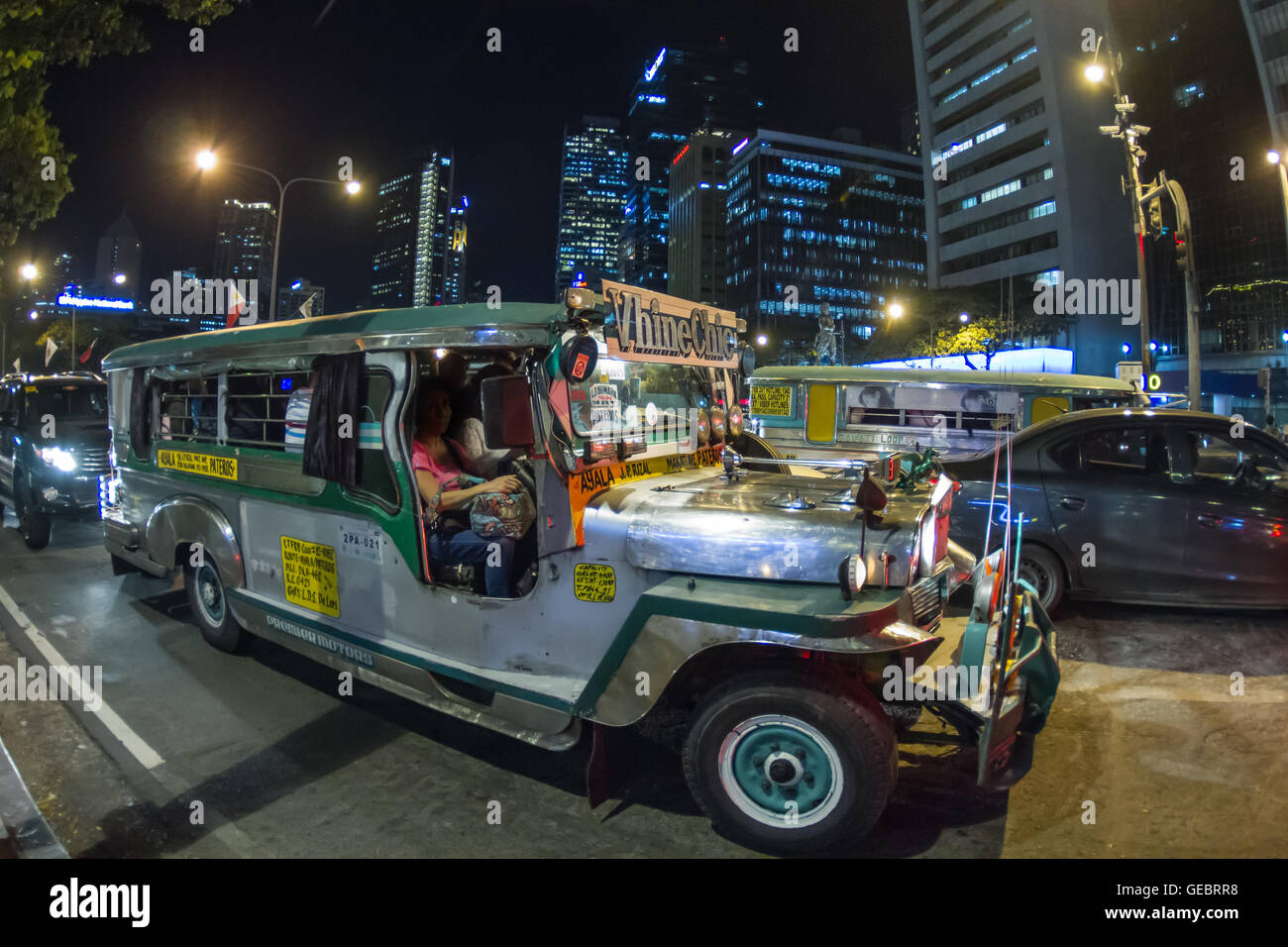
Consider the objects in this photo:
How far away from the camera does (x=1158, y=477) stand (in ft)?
19.2

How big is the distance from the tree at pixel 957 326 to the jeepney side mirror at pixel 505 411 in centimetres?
4364

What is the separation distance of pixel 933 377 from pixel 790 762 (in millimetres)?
10430

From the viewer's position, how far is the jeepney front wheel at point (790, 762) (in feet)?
9.81

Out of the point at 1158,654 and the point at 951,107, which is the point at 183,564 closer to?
the point at 1158,654

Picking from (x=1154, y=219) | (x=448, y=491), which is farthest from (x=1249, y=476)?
(x=1154, y=219)

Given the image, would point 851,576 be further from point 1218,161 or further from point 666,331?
point 1218,161

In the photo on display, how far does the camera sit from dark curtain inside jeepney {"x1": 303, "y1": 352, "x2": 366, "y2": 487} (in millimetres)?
4352

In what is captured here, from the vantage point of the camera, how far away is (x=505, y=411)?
3299mm

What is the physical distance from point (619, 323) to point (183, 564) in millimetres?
4711

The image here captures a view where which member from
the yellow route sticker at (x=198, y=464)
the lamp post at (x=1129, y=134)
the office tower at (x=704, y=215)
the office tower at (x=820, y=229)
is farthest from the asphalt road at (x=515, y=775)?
the office tower at (x=704, y=215)

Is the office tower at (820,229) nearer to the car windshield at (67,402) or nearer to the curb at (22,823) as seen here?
the car windshield at (67,402)

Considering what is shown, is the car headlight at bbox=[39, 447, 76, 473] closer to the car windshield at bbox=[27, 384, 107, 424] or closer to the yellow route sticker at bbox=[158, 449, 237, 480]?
the car windshield at bbox=[27, 384, 107, 424]

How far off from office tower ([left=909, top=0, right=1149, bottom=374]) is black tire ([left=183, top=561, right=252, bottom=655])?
6066 cm
